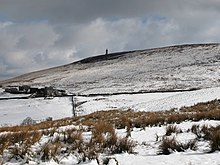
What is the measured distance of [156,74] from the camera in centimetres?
8219

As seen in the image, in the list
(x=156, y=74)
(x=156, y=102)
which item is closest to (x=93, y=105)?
(x=156, y=102)

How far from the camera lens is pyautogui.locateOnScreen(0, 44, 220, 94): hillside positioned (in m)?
67.2

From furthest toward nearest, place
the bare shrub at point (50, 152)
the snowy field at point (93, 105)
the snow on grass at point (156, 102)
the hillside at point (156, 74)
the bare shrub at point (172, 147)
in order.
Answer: the hillside at point (156, 74)
the snowy field at point (93, 105)
the snow on grass at point (156, 102)
the bare shrub at point (172, 147)
the bare shrub at point (50, 152)

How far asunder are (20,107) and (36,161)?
3823 cm

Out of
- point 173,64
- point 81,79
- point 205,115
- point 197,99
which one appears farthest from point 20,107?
point 173,64

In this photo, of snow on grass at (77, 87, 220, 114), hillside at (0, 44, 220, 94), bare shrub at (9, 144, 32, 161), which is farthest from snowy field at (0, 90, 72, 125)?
bare shrub at (9, 144, 32, 161)

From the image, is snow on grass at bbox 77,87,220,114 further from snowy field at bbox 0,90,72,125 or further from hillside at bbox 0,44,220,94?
hillside at bbox 0,44,220,94

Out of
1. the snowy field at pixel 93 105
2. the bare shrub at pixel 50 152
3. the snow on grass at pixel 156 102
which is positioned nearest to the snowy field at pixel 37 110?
the snowy field at pixel 93 105

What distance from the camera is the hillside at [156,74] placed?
6719cm

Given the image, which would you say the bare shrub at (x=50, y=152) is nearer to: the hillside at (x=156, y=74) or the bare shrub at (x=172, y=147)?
the bare shrub at (x=172, y=147)

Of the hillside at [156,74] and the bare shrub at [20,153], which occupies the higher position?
the hillside at [156,74]

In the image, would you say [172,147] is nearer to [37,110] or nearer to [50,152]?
[50,152]

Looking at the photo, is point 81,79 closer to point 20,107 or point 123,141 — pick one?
point 20,107

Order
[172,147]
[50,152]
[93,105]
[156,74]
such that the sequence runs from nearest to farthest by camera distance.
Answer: [50,152] → [172,147] → [93,105] → [156,74]
